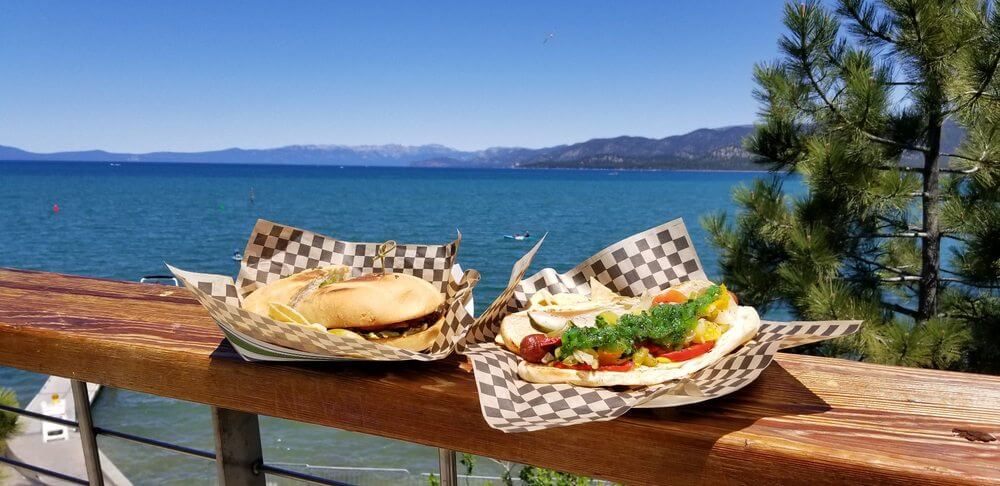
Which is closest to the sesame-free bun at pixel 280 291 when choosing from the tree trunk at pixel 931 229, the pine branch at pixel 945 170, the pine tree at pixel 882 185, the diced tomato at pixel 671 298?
the diced tomato at pixel 671 298

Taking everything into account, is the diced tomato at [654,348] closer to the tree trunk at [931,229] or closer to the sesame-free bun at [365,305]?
the sesame-free bun at [365,305]

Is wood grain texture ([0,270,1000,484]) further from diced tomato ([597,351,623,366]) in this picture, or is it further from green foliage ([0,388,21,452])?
green foliage ([0,388,21,452])

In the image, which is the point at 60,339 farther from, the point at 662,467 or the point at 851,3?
the point at 851,3

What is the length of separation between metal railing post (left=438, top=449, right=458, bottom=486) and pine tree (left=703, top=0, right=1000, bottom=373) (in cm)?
670

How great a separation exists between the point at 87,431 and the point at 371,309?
29.8 inches

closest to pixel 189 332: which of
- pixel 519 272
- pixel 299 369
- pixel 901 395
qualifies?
pixel 299 369

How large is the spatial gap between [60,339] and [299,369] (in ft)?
1.86

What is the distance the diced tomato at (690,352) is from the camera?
3.81ft

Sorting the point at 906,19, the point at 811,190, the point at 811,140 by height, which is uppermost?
the point at 906,19

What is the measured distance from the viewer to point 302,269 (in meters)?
1.50

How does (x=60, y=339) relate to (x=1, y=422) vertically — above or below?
above

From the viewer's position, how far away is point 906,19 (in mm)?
6977

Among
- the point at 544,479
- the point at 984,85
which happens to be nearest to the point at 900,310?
the point at 984,85

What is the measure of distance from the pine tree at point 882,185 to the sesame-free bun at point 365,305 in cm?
668
